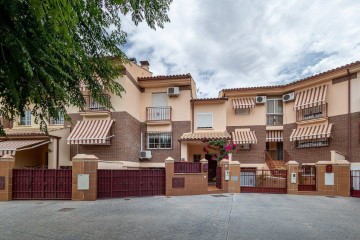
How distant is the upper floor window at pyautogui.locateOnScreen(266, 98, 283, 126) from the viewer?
23.9m

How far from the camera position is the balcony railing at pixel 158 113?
2247 cm

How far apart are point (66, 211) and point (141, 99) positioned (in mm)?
13823

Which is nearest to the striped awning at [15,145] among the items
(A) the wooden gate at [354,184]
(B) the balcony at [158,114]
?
(B) the balcony at [158,114]

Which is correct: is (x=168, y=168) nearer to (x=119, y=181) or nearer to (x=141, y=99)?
(x=119, y=181)

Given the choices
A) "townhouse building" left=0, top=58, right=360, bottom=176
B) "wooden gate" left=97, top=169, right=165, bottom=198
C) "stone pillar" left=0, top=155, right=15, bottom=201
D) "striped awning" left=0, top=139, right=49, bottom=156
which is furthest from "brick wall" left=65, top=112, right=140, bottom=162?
"stone pillar" left=0, top=155, right=15, bottom=201

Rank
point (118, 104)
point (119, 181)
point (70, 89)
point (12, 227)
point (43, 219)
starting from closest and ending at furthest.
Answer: point (70, 89), point (12, 227), point (43, 219), point (119, 181), point (118, 104)

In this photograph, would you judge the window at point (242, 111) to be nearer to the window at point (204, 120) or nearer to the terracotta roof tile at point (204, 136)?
the window at point (204, 120)

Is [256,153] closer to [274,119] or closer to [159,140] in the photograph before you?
[274,119]

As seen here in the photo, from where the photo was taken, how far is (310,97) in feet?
69.2

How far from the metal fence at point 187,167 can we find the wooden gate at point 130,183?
2.80 feet

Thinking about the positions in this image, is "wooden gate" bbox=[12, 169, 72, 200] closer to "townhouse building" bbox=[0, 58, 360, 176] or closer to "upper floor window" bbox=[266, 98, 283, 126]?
"townhouse building" bbox=[0, 58, 360, 176]

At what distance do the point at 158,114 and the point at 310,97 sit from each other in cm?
1262

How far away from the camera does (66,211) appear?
10.5 m

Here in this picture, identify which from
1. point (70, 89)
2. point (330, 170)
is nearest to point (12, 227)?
point (70, 89)
